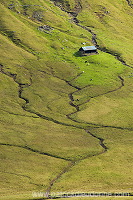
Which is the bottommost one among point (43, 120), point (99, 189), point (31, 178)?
point (43, 120)

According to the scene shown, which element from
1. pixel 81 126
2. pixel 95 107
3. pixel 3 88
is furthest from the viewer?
pixel 3 88

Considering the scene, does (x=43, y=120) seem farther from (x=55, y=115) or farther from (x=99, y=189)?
(x=99, y=189)

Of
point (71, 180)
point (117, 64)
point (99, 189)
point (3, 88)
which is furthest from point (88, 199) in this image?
point (117, 64)

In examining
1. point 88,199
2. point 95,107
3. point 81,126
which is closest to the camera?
point 88,199

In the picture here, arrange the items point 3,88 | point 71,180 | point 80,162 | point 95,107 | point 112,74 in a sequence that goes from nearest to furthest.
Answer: point 71,180 → point 80,162 → point 95,107 → point 3,88 → point 112,74

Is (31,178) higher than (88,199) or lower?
lower

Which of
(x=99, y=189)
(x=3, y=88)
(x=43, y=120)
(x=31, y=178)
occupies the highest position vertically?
(x=99, y=189)

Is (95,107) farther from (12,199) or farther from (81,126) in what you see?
(12,199)

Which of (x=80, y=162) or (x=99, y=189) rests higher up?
(x=99, y=189)

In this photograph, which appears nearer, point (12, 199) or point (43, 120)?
point (12, 199)

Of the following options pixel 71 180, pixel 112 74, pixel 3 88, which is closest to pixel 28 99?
pixel 3 88
